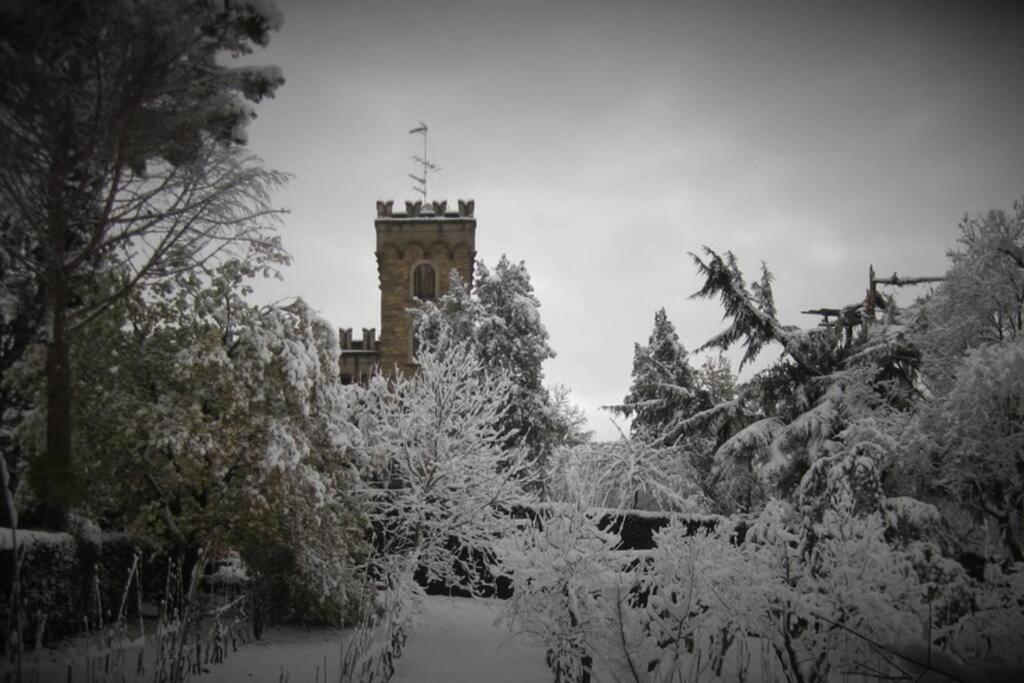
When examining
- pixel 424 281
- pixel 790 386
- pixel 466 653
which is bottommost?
pixel 466 653

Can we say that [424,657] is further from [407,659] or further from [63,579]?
[63,579]

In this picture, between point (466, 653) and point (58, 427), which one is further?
point (466, 653)

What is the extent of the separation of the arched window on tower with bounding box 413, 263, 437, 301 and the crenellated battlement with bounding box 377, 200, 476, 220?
2.98m

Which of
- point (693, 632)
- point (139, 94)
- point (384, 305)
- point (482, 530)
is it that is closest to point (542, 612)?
point (693, 632)

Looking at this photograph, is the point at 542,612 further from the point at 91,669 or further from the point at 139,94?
the point at 139,94

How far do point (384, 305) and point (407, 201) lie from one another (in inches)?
255

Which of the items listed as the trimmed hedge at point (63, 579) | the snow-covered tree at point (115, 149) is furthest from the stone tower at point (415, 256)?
the trimmed hedge at point (63, 579)

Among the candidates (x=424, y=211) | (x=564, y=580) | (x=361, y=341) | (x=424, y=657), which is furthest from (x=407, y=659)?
(x=424, y=211)

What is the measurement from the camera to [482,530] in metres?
13.8

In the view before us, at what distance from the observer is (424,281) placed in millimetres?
32875

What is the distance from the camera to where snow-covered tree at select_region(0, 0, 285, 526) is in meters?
7.70

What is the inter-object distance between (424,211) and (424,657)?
88.5 ft

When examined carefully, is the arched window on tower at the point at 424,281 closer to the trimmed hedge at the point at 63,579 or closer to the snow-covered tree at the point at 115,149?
the snow-covered tree at the point at 115,149

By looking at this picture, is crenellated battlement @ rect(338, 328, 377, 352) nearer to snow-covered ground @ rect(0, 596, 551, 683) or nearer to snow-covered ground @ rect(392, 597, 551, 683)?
snow-covered ground @ rect(392, 597, 551, 683)
